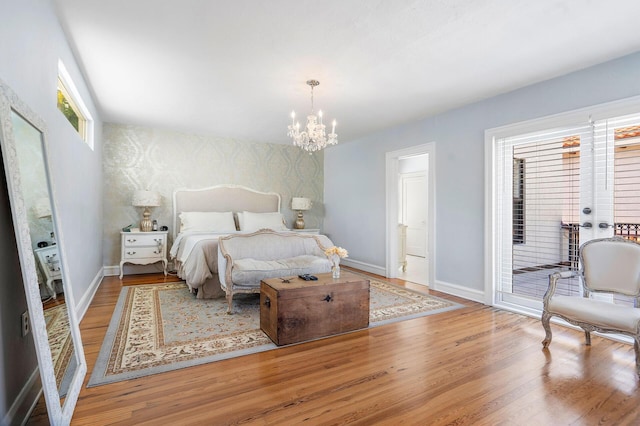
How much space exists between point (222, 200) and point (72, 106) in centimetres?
296

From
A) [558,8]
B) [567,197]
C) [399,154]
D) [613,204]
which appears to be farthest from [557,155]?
[399,154]

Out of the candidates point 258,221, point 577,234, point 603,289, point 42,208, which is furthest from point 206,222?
point 603,289

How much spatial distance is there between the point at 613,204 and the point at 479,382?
217 cm

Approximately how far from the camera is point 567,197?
3273 millimetres

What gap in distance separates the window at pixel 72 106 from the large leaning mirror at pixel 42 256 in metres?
1.14

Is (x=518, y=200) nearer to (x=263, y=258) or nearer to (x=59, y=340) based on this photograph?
(x=263, y=258)

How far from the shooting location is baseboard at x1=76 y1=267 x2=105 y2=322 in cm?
311

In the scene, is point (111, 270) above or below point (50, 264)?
below

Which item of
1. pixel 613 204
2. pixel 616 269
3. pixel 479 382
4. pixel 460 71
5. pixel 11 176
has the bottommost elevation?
pixel 479 382

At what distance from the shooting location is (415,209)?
837cm

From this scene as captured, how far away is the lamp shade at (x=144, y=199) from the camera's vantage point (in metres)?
5.17

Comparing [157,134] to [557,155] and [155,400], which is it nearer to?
[155,400]

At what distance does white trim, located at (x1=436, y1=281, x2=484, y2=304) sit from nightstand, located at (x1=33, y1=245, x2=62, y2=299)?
162 inches

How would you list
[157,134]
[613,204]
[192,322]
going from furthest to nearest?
[157,134] → [192,322] → [613,204]
